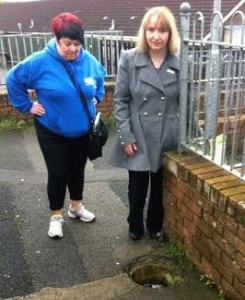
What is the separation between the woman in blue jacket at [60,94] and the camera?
3.01 m

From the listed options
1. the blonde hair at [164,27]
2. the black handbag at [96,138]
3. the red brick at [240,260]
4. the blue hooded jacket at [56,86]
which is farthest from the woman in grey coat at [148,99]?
the red brick at [240,260]

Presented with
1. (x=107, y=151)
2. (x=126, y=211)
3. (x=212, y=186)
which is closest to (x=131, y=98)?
→ (x=212, y=186)

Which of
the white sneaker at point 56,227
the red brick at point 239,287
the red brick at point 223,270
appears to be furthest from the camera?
the white sneaker at point 56,227

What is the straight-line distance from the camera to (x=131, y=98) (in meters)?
3.12

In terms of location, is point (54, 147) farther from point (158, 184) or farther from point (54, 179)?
point (158, 184)

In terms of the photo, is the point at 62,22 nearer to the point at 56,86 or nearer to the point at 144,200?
the point at 56,86

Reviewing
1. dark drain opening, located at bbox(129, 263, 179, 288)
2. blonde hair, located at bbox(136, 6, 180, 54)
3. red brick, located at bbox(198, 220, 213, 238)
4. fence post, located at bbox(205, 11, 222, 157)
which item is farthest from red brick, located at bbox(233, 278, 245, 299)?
blonde hair, located at bbox(136, 6, 180, 54)

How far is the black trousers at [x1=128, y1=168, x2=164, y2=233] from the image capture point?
3.30 metres

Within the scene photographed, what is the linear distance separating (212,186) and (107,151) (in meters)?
3.15

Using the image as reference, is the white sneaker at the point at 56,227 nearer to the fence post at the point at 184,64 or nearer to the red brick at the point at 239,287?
the fence post at the point at 184,64

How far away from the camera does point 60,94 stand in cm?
309

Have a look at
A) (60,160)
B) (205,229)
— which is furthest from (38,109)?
(205,229)

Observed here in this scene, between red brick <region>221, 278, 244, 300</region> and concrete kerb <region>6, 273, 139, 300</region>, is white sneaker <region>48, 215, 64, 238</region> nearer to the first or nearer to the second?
concrete kerb <region>6, 273, 139, 300</region>

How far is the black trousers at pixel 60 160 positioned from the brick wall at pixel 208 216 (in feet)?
2.47
